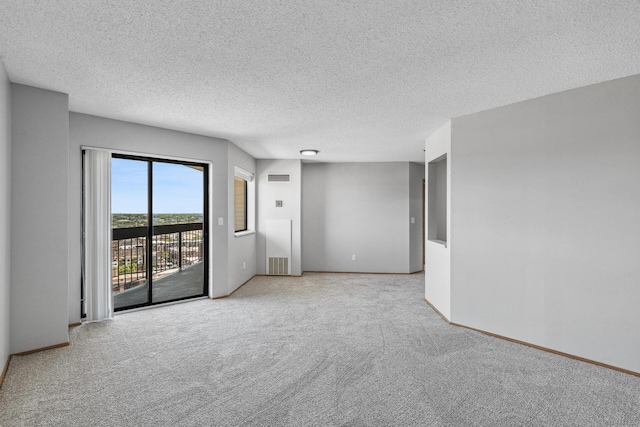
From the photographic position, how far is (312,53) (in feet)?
7.30

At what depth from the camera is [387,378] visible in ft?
8.03

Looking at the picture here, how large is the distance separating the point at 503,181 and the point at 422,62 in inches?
68.4

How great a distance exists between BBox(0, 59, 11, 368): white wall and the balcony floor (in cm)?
159

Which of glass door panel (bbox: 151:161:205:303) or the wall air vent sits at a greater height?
the wall air vent

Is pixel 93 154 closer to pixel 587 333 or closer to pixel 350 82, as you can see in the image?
pixel 350 82

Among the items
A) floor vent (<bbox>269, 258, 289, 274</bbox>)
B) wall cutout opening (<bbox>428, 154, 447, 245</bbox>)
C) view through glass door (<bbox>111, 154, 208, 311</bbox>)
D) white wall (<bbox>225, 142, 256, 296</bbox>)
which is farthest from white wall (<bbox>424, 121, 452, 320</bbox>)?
view through glass door (<bbox>111, 154, 208, 311</bbox>)

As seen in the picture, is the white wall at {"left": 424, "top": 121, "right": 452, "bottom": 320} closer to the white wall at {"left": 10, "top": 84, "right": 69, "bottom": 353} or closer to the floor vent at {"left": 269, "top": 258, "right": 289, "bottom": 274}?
the floor vent at {"left": 269, "top": 258, "right": 289, "bottom": 274}

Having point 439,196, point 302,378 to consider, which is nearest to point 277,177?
point 439,196

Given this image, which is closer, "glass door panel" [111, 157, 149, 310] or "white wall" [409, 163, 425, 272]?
"glass door panel" [111, 157, 149, 310]

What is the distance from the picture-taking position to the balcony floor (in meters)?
4.38

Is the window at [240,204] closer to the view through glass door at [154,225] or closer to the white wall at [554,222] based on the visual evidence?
the view through glass door at [154,225]

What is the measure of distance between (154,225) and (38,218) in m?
1.47

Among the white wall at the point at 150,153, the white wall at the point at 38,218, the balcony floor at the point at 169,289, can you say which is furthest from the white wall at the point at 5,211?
the balcony floor at the point at 169,289

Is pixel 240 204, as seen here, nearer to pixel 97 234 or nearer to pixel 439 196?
pixel 97 234
